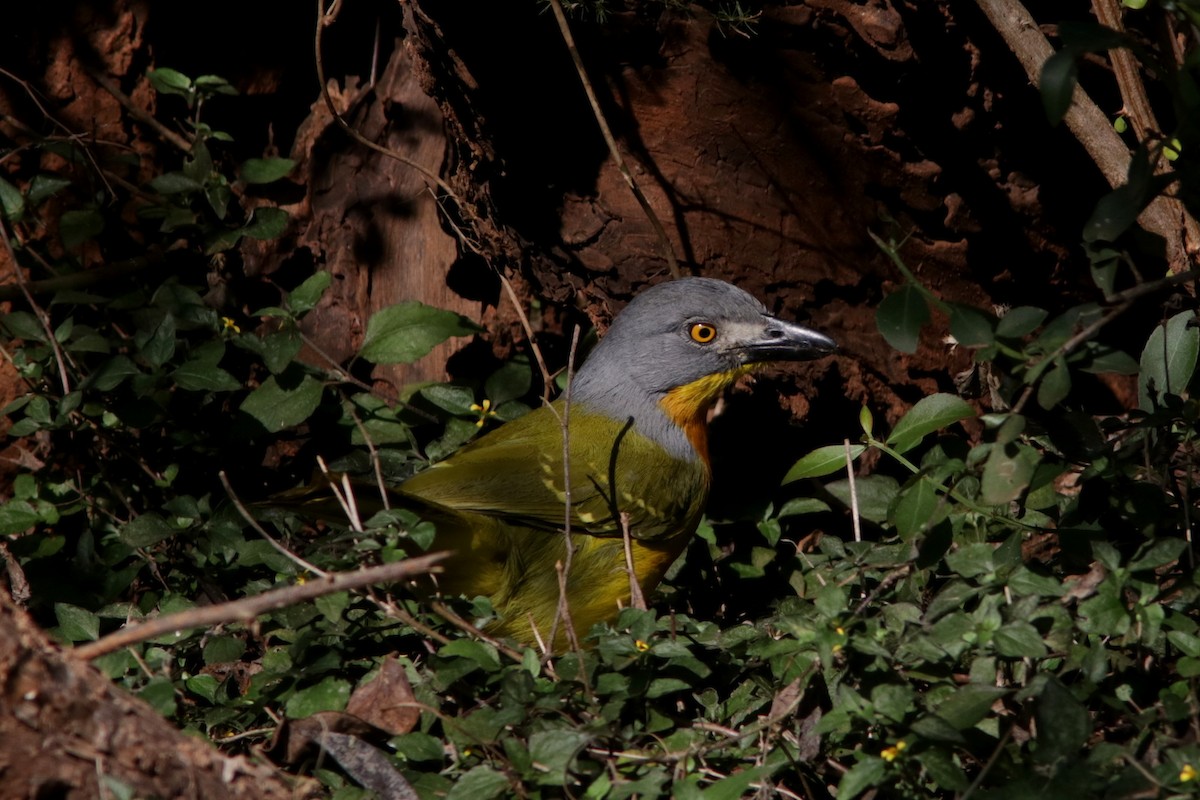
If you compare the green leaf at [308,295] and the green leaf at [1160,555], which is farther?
the green leaf at [308,295]

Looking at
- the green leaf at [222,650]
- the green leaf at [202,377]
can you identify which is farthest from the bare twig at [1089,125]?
the green leaf at [222,650]

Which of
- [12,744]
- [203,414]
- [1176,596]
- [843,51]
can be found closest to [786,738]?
[1176,596]

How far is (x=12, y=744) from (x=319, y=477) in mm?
1418

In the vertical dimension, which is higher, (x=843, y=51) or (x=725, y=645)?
(x=843, y=51)

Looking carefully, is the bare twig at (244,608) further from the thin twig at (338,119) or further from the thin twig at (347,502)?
the thin twig at (338,119)

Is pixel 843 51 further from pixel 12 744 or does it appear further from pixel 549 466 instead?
pixel 12 744

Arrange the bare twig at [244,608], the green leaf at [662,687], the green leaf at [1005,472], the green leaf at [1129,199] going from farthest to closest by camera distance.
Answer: the green leaf at [662,687] < the green leaf at [1005,472] < the green leaf at [1129,199] < the bare twig at [244,608]

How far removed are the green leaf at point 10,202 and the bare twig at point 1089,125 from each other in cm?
352

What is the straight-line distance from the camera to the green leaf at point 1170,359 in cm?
314

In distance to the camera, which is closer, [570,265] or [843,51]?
[843,51]

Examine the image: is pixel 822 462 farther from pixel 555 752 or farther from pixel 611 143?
pixel 611 143

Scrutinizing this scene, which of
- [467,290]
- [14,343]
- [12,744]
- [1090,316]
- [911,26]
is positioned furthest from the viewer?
[467,290]

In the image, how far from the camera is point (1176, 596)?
9.23ft

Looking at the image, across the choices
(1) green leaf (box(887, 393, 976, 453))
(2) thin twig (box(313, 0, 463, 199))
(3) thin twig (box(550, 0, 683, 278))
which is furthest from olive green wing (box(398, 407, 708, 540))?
(1) green leaf (box(887, 393, 976, 453))
